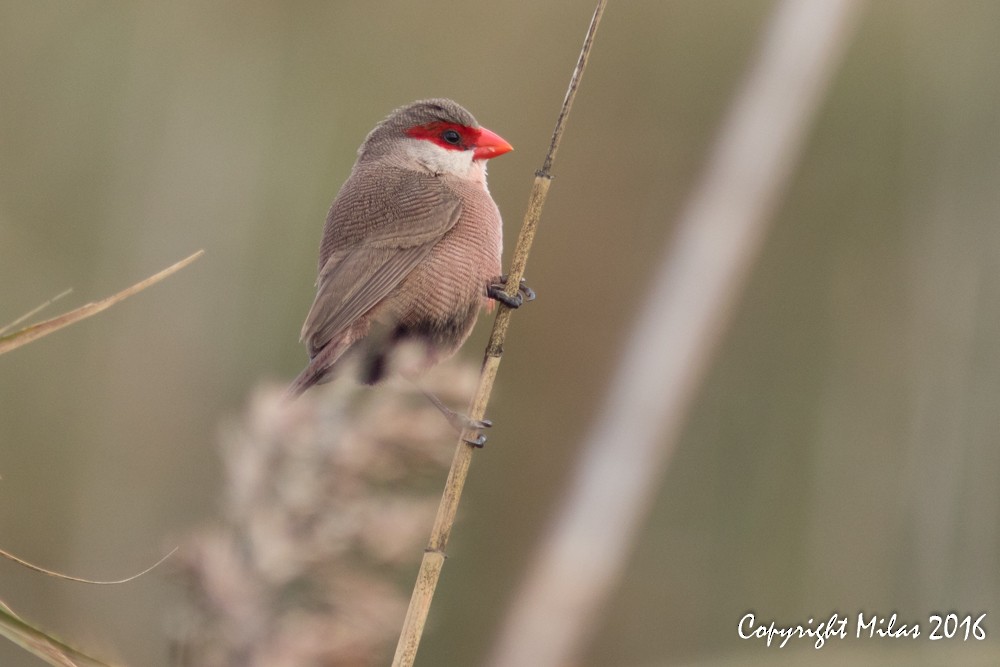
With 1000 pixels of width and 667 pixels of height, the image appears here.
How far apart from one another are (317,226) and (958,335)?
2.22 metres

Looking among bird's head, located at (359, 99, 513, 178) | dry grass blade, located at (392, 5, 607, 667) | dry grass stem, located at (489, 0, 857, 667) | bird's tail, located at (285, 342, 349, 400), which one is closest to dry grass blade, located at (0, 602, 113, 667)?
dry grass blade, located at (392, 5, 607, 667)

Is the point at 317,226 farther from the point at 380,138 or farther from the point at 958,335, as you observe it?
the point at 958,335

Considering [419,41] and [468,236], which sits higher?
[419,41]

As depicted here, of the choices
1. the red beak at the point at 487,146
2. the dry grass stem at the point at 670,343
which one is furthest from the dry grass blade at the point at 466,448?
the red beak at the point at 487,146

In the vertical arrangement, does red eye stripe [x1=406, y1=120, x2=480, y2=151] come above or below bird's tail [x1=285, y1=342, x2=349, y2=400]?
above

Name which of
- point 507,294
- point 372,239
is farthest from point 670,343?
point 372,239

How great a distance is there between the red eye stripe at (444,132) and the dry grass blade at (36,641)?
2.56 m

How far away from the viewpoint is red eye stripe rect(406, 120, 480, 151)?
327 centimetres

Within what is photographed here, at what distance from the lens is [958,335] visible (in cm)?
319

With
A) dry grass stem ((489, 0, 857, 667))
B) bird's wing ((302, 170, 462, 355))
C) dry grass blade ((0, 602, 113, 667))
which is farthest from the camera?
bird's wing ((302, 170, 462, 355))

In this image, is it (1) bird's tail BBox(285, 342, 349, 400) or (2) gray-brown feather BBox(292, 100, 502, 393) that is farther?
(2) gray-brown feather BBox(292, 100, 502, 393)

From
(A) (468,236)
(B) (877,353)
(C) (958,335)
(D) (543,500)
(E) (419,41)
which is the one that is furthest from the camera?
(E) (419,41)

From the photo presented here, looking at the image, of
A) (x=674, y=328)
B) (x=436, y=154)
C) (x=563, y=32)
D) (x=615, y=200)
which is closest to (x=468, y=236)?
(x=436, y=154)

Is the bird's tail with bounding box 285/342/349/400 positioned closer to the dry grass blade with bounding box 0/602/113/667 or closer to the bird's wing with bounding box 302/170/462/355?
the bird's wing with bounding box 302/170/462/355
